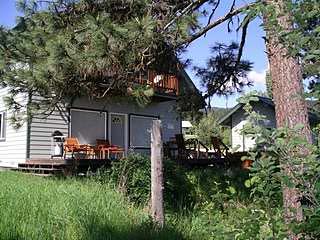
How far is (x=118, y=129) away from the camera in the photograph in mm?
19828

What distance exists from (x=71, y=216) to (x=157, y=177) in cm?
173

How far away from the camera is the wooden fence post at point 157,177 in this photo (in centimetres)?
689

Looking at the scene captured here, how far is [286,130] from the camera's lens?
2553mm

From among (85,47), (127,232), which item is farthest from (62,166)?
(127,232)

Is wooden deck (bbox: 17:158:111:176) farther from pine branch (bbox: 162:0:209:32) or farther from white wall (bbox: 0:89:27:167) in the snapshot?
pine branch (bbox: 162:0:209:32)

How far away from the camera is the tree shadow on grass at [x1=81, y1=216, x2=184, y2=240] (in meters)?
5.45

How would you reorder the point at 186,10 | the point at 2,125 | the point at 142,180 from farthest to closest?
the point at 2,125 → the point at 142,180 → the point at 186,10

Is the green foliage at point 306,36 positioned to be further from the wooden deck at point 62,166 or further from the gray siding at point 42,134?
the gray siding at point 42,134

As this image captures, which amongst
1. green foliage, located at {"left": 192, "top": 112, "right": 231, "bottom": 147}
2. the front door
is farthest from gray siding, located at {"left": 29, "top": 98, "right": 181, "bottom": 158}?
green foliage, located at {"left": 192, "top": 112, "right": 231, "bottom": 147}

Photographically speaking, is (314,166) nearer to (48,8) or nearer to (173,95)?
(48,8)

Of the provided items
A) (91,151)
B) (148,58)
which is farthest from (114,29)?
(91,151)

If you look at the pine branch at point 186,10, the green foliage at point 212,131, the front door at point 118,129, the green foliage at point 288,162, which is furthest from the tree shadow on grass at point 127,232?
the green foliage at point 212,131

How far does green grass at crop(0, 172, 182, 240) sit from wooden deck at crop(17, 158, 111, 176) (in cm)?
524

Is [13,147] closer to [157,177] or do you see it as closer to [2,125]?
[2,125]
